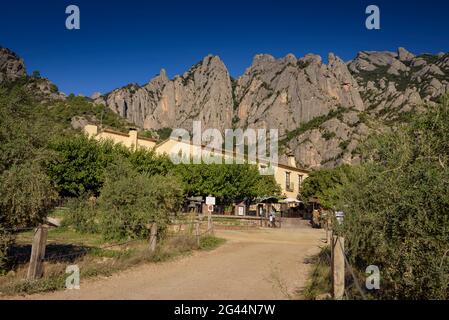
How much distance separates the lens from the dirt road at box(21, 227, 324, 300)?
870 cm

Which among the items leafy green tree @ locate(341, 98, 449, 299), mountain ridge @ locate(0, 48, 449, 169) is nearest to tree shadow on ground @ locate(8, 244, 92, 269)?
leafy green tree @ locate(341, 98, 449, 299)

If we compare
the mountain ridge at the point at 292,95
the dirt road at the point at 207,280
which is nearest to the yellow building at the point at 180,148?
the dirt road at the point at 207,280

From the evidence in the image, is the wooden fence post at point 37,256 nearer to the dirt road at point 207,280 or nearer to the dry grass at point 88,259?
the dry grass at point 88,259

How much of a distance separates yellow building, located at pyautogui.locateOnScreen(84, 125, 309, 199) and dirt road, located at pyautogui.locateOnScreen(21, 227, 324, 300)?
3413cm

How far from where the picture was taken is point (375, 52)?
7037 inches

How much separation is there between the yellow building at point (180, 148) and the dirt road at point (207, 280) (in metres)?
34.1

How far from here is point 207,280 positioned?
35.3 ft

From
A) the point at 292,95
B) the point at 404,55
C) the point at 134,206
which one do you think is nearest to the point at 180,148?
the point at 134,206

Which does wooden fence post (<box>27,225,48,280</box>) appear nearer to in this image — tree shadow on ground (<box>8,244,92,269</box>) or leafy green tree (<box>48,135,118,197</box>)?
tree shadow on ground (<box>8,244,92,269</box>)

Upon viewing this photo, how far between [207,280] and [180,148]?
45378 millimetres
